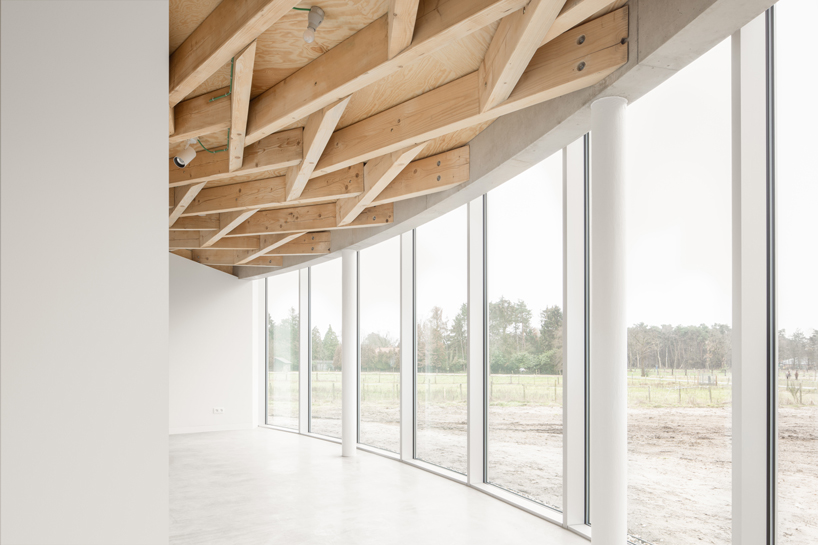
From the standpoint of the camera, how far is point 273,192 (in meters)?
5.61

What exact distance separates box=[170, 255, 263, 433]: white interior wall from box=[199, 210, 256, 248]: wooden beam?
3347mm

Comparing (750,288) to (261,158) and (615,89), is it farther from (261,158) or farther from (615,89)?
(261,158)

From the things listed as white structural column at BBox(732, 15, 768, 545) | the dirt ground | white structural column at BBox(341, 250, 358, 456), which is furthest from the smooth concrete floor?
white structural column at BBox(732, 15, 768, 545)

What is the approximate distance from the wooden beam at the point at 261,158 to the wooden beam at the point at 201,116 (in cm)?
59

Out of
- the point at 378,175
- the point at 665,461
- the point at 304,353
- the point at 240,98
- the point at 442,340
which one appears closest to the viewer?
the point at 240,98

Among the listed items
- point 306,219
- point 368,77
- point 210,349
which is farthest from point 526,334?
point 210,349

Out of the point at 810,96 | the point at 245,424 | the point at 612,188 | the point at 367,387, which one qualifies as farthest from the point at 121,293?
the point at 245,424

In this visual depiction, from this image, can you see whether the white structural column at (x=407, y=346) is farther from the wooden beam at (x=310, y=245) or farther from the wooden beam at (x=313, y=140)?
the wooden beam at (x=313, y=140)

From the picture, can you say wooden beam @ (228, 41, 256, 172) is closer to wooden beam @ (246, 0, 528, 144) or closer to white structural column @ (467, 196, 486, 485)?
wooden beam @ (246, 0, 528, 144)

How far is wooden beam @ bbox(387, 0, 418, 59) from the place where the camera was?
8.02 feet

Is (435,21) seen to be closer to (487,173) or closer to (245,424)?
(487,173)

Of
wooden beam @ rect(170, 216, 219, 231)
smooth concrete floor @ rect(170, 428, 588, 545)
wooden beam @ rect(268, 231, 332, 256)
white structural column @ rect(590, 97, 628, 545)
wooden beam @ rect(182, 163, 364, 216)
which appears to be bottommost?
smooth concrete floor @ rect(170, 428, 588, 545)

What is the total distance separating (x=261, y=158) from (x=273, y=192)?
1046mm

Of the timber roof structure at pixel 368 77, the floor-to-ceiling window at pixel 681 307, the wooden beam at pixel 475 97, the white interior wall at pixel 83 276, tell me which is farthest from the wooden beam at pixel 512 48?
the white interior wall at pixel 83 276
